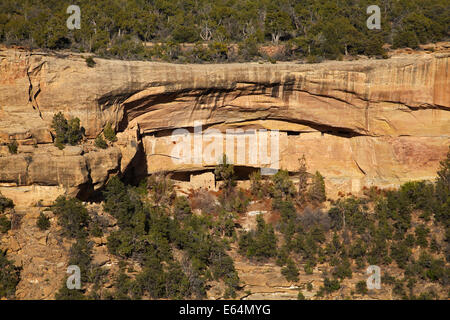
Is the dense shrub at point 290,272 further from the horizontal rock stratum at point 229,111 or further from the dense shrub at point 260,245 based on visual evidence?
the horizontal rock stratum at point 229,111

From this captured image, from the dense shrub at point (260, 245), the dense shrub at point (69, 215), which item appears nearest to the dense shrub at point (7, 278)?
the dense shrub at point (69, 215)

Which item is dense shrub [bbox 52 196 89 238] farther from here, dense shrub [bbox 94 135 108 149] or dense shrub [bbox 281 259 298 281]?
dense shrub [bbox 281 259 298 281]

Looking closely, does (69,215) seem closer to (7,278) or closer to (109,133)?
(7,278)

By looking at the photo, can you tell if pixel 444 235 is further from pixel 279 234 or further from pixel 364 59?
pixel 364 59

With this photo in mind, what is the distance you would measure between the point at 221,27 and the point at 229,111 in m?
8.36

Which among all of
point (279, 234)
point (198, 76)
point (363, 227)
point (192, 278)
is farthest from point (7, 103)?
point (363, 227)

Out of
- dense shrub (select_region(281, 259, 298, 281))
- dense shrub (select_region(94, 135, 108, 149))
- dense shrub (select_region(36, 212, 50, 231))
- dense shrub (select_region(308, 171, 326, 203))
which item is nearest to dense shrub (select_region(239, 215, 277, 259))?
dense shrub (select_region(281, 259, 298, 281))

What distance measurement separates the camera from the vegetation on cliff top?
35000 mm

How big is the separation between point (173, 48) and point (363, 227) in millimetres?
14319

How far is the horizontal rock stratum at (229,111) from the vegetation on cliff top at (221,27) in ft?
10.1

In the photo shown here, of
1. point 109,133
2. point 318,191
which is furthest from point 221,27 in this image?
point 109,133

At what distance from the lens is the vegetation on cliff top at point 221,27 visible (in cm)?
3500

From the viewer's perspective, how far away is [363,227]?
98.7ft

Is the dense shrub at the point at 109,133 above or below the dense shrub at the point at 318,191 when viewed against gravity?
above
